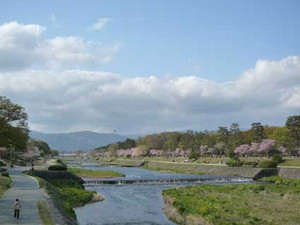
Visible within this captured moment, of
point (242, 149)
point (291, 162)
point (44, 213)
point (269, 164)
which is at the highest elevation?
point (242, 149)

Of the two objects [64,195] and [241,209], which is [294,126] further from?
[241,209]

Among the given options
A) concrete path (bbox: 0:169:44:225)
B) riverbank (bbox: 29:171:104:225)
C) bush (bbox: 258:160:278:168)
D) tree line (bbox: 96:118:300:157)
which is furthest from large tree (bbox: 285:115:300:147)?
concrete path (bbox: 0:169:44:225)

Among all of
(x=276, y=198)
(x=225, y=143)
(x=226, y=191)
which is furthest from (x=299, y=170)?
(x=225, y=143)

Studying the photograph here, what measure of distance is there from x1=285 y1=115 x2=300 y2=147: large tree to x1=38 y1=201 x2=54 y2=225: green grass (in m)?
86.2

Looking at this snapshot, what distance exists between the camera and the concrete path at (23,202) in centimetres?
2395

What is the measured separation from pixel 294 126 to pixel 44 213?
90.3 metres

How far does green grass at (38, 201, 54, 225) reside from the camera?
23.8 m

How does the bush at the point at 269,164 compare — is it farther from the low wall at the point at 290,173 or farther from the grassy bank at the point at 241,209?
the grassy bank at the point at 241,209

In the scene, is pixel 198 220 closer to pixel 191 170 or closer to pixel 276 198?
pixel 276 198

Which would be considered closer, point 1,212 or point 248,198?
point 1,212

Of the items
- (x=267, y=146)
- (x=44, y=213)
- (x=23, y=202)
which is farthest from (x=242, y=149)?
(x=44, y=213)

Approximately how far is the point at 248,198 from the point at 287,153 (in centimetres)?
7688

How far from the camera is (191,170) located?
106 metres

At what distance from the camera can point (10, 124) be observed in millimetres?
59938
